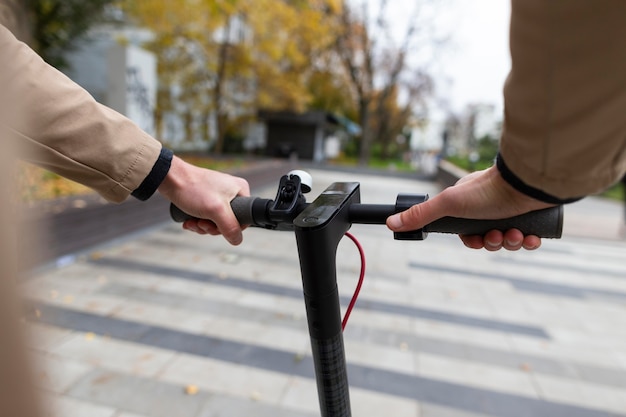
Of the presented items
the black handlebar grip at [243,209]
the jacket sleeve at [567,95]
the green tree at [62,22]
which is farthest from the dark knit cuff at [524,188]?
the green tree at [62,22]

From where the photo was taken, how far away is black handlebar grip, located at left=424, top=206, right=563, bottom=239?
81 centimetres

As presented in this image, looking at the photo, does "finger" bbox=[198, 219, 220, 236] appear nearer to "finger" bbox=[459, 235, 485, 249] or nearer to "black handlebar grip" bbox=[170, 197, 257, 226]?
"black handlebar grip" bbox=[170, 197, 257, 226]

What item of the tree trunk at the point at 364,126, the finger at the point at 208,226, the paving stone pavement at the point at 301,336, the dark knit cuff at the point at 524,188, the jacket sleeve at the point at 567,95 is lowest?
the tree trunk at the point at 364,126

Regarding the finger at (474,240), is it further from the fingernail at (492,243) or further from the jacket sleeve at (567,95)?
the jacket sleeve at (567,95)

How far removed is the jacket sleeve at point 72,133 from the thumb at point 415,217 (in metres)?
0.67

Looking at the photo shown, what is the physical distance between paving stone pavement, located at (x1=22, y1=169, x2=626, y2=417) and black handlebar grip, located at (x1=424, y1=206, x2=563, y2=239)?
1.20 m

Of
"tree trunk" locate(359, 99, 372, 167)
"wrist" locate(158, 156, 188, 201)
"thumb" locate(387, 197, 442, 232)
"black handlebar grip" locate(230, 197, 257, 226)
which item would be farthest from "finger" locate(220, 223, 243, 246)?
"tree trunk" locate(359, 99, 372, 167)

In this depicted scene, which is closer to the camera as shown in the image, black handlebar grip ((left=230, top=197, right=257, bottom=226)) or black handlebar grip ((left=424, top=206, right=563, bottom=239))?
black handlebar grip ((left=424, top=206, right=563, bottom=239))

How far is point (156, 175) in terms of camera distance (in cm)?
119

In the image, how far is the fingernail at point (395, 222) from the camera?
90 centimetres

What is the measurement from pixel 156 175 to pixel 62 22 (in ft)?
35.9

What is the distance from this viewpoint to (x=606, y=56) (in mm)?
541

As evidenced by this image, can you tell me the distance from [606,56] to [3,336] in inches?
32.4

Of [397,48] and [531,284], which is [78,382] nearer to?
[531,284]
